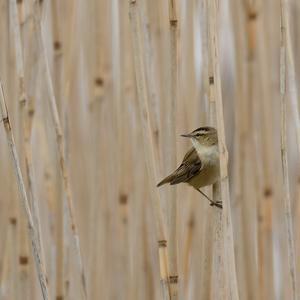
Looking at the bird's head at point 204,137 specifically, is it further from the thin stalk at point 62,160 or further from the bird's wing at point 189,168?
the thin stalk at point 62,160

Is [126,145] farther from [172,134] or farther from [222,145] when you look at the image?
[222,145]

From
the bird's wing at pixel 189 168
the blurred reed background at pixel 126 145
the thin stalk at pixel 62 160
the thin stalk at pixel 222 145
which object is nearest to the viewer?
the thin stalk at pixel 222 145

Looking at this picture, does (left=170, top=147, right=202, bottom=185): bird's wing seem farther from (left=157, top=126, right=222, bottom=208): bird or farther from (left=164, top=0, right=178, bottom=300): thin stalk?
(left=164, top=0, right=178, bottom=300): thin stalk

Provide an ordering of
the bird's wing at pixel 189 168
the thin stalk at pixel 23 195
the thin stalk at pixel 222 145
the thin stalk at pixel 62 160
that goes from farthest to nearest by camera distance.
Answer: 1. the bird's wing at pixel 189 168
2. the thin stalk at pixel 62 160
3. the thin stalk at pixel 23 195
4. the thin stalk at pixel 222 145

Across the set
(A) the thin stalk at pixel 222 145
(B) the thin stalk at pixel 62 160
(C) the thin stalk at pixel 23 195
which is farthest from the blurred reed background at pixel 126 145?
(A) the thin stalk at pixel 222 145

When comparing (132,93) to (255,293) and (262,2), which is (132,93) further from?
(255,293)

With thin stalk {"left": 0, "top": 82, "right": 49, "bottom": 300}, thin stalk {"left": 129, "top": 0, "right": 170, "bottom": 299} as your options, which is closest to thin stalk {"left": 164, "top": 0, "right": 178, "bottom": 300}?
thin stalk {"left": 129, "top": 0, "right": 170, "bottom": 299}

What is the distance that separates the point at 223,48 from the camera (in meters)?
2.73

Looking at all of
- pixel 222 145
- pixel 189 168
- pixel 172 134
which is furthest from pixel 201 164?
pixel 222 145

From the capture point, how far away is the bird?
206cm

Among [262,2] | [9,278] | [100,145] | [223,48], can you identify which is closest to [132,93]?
[100,145]

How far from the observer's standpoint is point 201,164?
84.7 inches

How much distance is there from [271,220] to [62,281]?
80 centimetres

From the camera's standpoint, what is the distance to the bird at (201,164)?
2.06 m
